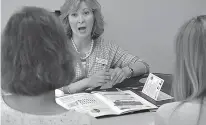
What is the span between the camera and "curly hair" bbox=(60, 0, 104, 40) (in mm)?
2281

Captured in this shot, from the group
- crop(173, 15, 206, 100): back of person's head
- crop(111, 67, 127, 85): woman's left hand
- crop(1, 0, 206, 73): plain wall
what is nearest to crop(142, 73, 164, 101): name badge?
crop(111, 67, 127, 85): woman's left hand

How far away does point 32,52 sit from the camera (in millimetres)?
833

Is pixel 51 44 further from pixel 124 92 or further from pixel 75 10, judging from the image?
pixel 75 10

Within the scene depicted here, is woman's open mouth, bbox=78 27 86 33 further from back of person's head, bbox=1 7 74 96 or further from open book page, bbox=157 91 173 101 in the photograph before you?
back of person's head, bbox=1 7 74 96

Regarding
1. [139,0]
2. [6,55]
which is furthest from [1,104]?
[139,0]

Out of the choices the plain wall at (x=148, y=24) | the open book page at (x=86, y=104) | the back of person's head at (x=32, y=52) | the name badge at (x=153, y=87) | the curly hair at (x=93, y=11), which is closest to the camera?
the back of person's head at (x=32, y=52)

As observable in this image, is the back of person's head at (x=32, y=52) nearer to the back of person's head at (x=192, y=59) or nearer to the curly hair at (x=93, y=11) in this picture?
the back of person's head at (x=192, y=59)

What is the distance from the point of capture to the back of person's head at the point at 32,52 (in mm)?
833

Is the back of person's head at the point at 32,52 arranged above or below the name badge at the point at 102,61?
above

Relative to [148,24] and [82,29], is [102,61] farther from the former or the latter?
[148,24]

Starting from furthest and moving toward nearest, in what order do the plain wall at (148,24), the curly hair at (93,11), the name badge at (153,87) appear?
the plain wall at (148,24), the curly hair at (93,11), the name badge at (153,87)

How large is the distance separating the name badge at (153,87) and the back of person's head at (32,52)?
2.97ft

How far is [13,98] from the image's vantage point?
904mm

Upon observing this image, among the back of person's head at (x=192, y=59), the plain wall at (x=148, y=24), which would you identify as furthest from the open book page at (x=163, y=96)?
the plain wall at (x=148, y=24)
